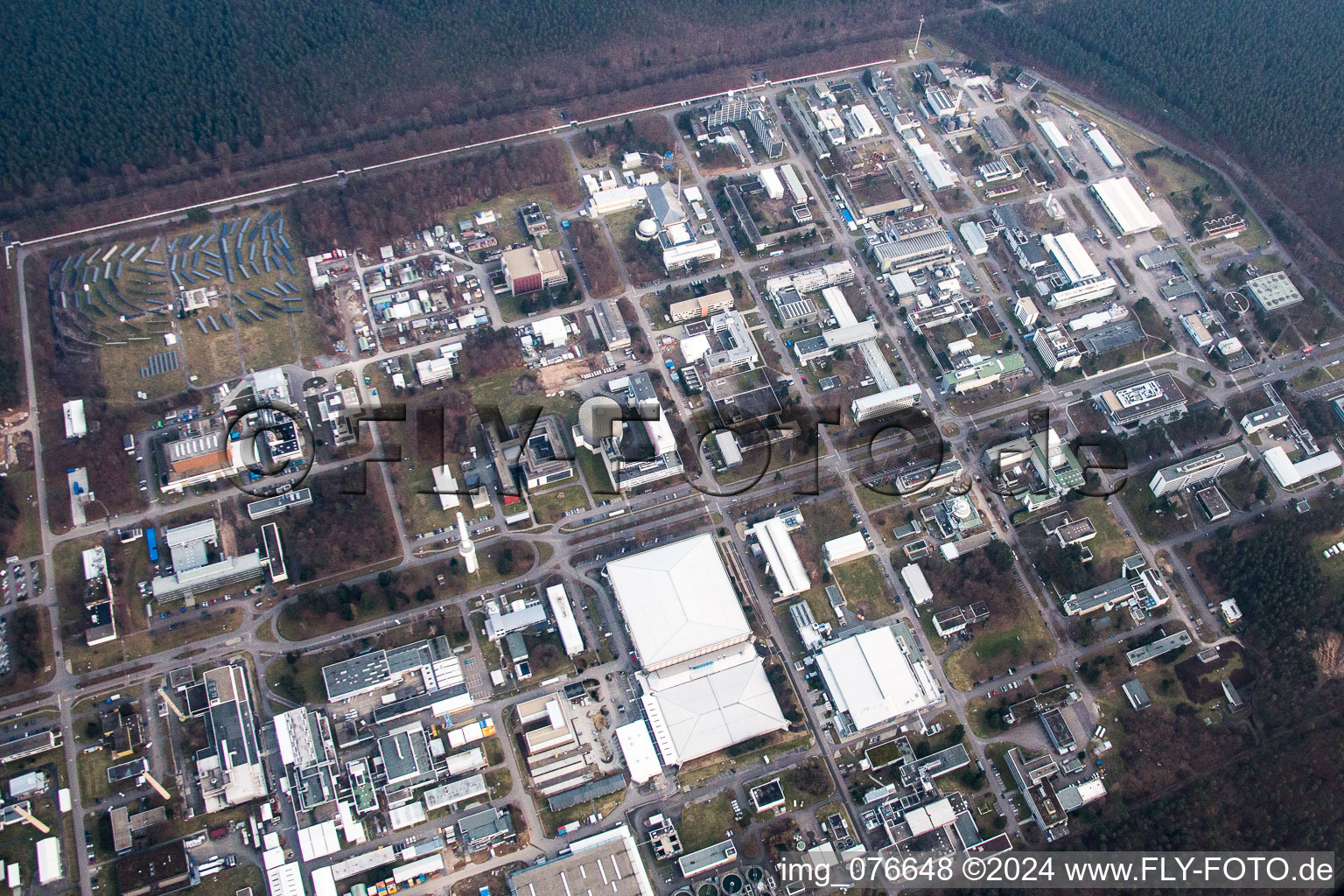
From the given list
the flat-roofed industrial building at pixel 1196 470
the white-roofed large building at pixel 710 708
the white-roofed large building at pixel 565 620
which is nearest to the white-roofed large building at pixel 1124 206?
the flat-roofed industrial building at pixel 1196 470

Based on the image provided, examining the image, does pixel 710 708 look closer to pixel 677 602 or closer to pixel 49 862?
pixel 677 602

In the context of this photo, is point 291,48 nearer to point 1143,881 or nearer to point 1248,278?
point 1248,278

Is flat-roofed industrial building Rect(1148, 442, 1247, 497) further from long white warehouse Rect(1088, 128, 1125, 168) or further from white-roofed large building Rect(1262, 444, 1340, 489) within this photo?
long white warehouse Rect(1088, 128, 1125, 168)

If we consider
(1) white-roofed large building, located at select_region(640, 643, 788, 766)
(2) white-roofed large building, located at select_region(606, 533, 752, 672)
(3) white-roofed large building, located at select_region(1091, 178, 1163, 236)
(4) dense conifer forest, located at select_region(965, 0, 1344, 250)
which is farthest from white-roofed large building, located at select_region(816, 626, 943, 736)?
(4) dense conifer forest, located at select_region(965, 0, 1344, 250)

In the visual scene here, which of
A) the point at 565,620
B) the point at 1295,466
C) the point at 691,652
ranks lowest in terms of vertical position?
the point at 1295,466

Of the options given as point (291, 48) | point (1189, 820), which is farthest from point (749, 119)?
point (1189, 820)

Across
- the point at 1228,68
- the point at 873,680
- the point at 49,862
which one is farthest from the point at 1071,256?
the point at 49,862
